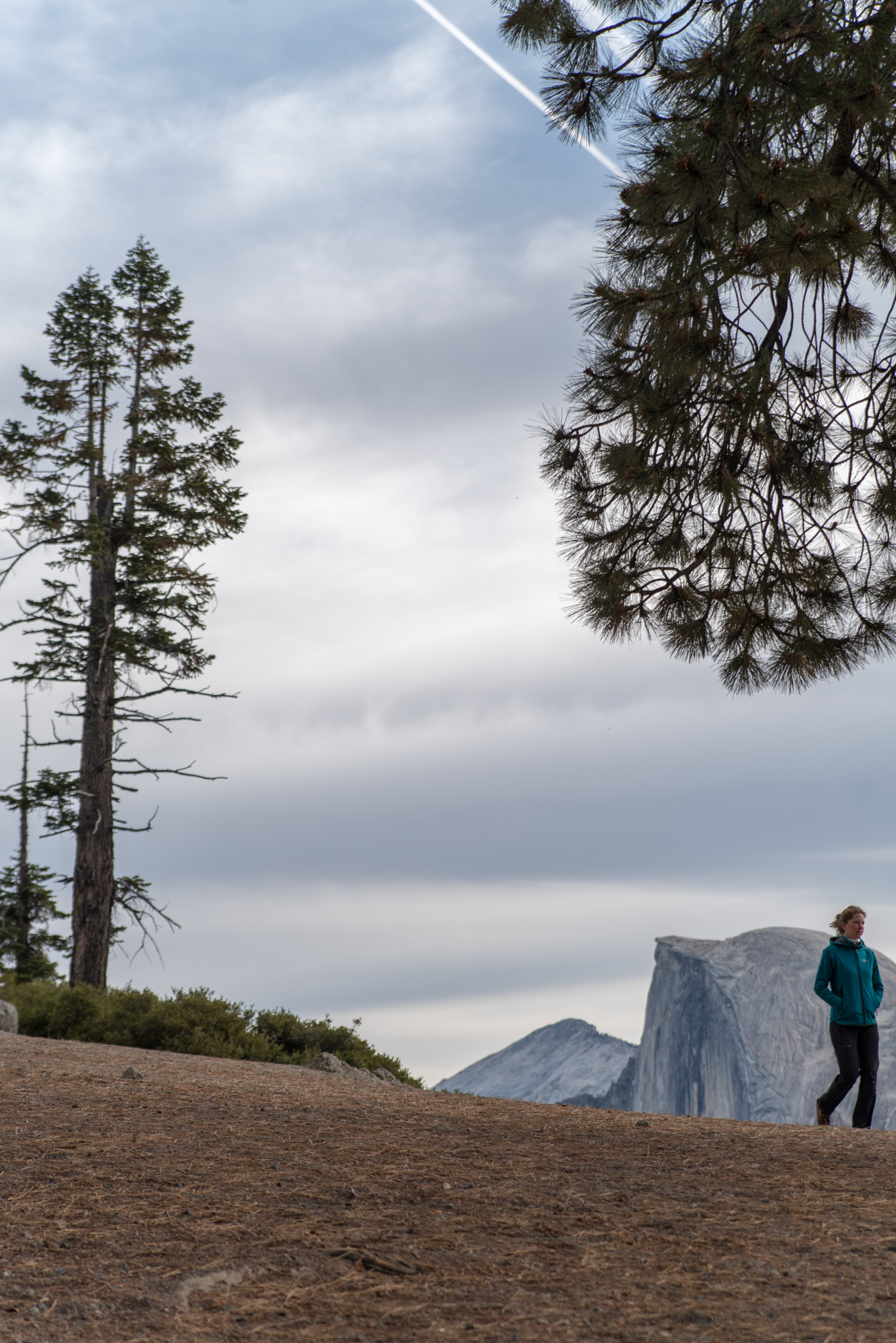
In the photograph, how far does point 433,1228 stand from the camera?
396 cm

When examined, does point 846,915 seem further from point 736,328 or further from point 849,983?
point 736,328

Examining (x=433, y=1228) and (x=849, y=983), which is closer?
(x=433, y=1228)

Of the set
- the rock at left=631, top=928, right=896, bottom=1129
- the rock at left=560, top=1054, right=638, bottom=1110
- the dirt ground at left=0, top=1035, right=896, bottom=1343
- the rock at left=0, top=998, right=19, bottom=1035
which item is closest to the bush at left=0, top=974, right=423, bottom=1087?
the rock at left=0, top=998, right=19, bottom=1035

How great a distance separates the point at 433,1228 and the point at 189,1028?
28.2ft

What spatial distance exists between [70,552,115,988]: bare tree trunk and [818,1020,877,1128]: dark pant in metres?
11.0

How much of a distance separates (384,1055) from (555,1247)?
29.8 ft

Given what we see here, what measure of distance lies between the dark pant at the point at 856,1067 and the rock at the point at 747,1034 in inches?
1230

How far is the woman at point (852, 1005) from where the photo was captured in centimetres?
745

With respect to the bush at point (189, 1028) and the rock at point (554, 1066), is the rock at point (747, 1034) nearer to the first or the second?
the rock at point (554, 1066)

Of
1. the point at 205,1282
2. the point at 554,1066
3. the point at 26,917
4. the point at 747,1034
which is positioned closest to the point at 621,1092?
the point at 554,1066

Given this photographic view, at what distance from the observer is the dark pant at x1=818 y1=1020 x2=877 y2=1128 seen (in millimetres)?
7453

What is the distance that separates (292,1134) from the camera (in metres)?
5.57

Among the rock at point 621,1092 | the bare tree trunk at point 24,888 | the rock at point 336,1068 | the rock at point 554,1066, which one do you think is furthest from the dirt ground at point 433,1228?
the rock at point 554,1066

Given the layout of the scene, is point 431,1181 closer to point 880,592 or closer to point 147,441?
point 880,592
